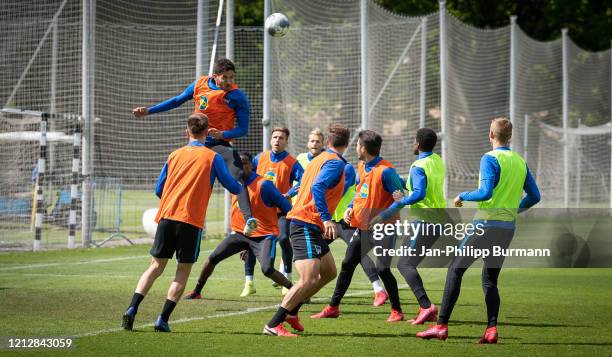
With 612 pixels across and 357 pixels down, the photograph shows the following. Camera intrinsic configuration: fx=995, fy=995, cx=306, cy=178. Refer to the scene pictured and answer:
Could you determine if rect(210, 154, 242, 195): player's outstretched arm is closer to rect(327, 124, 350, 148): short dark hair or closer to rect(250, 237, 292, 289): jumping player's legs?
rect(327, 124, 350, 148): short dark hair

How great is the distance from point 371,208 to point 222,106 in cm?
214

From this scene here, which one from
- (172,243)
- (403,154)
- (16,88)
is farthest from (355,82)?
(172,243)

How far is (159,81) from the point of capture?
75.2ft

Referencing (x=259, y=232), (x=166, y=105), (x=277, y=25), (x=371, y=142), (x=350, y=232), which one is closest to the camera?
(x=371, y=142)

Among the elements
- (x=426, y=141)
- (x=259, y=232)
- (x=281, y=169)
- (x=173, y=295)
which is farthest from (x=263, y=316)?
(x=281, y=169)

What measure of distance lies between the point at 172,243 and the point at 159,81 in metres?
14.1

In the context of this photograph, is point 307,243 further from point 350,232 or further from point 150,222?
point 150,222

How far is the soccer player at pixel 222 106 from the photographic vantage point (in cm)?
1111

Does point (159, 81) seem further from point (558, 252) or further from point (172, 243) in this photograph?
point (172, 243)

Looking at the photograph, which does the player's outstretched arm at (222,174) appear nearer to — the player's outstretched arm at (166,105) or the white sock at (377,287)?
the player's outstretched arm at (166,105)

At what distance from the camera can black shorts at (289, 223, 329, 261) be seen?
9086 mm

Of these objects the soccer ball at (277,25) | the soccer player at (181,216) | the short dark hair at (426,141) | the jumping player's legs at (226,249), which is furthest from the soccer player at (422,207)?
the soccer ball at (277,25)

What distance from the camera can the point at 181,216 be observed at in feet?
30.0

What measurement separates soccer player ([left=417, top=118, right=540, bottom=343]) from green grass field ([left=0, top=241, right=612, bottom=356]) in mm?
429
